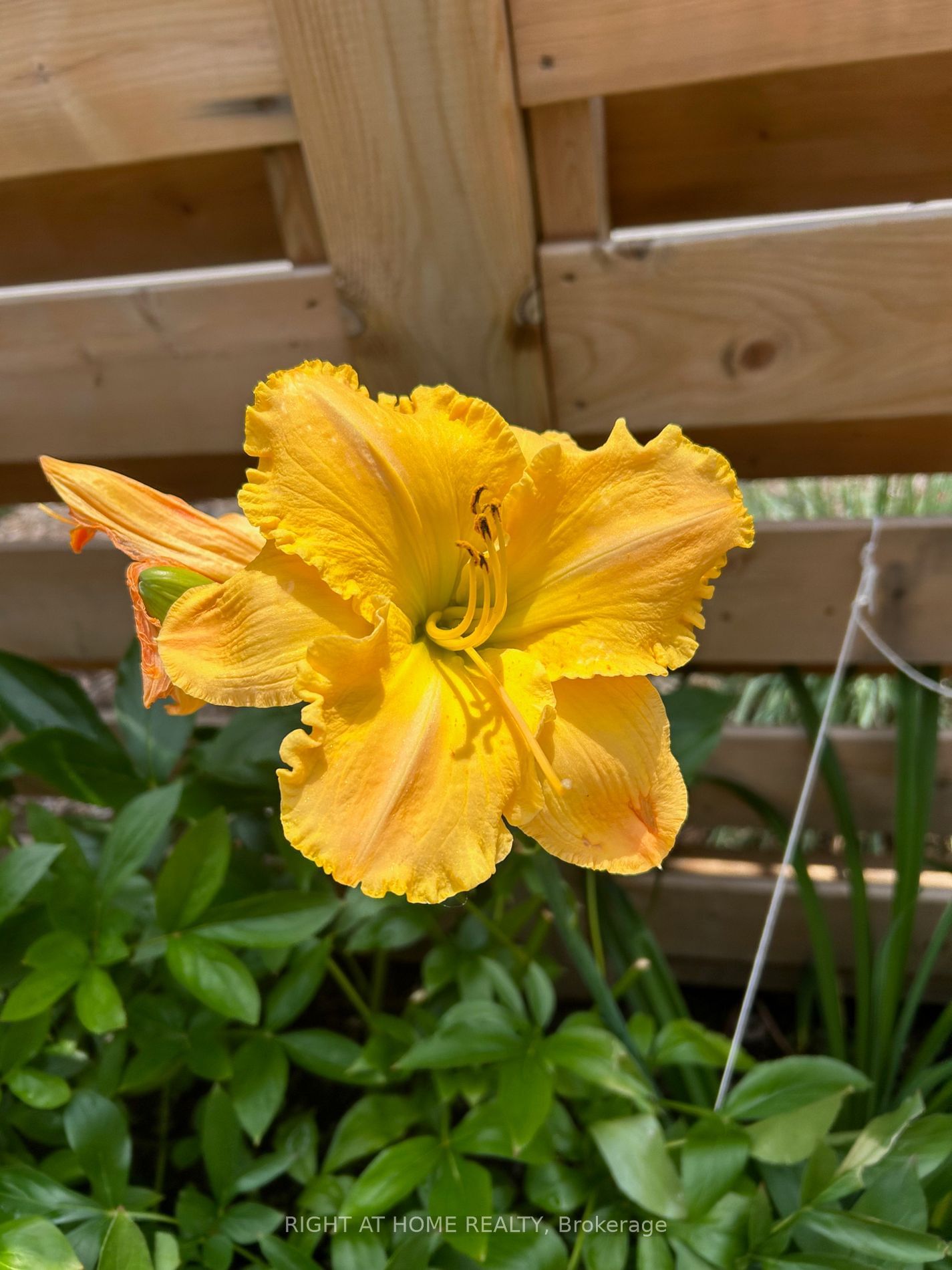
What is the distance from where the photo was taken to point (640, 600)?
56cm

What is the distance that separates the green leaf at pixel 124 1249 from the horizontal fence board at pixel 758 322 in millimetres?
814

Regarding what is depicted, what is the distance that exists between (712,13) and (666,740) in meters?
0.61

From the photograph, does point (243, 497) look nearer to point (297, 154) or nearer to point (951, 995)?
point (297, 154)

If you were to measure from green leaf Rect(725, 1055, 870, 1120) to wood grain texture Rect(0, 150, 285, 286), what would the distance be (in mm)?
1020

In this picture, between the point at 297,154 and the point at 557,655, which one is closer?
the point at 557,655

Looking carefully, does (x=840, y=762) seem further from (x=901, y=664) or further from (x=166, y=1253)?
(x=166, y=1253)

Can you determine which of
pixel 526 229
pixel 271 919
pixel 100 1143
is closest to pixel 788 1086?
pixel 271 919

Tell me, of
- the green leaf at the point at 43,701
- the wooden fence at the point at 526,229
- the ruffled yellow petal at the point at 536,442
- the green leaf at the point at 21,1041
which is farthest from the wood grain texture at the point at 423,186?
the green leaf at the point at 21,1041

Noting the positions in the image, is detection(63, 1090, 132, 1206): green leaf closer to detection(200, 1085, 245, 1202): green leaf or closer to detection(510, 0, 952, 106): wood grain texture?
detection(200, 1085, 245, 1202): green leaf

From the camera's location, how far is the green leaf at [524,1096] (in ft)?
2.17

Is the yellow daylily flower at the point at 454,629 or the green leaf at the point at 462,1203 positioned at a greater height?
the yellow daylily flower at the point at 454,629

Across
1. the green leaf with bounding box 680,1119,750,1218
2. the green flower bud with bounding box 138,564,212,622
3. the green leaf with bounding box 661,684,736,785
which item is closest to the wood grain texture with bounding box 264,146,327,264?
the green flower bud with bounding box 138,564,212,622

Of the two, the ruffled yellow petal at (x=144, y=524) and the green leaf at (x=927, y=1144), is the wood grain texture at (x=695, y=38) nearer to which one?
the ruffled yellow petal at (x=144, y=524)

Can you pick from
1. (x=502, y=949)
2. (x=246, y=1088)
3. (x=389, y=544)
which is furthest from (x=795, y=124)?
(x=246, y=1088)
